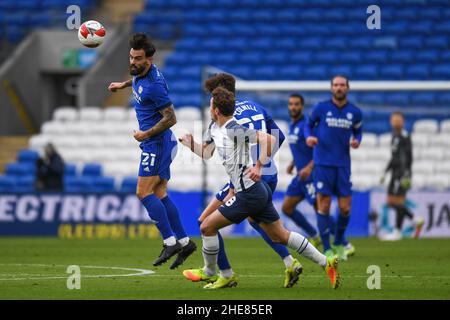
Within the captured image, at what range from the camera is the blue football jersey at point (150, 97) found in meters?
12.2

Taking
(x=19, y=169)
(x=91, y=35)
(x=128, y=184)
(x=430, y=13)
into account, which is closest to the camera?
(x=91, y=35)

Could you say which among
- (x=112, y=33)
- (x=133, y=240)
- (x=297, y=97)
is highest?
(x=112, y=33)

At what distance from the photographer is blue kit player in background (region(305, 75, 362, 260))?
1531 centimetres

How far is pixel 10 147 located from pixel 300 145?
13.7 meters

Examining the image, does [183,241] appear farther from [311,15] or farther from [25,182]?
[311,15]

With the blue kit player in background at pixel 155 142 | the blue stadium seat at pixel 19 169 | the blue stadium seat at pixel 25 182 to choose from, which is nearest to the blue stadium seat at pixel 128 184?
the blue stadium seat at pixel 25 182

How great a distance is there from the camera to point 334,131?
15.5 m

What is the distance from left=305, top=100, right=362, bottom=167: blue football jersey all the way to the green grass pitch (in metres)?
1.51

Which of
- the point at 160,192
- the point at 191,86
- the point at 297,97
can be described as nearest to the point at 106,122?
the point at 191,86

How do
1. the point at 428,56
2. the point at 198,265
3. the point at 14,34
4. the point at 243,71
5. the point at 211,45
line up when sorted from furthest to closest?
1. the point at 14,34
2. the point at 211,45
3. the point at 243,71
4. the point at 428,56
5. the point at 198,265

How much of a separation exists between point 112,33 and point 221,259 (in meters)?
20.4

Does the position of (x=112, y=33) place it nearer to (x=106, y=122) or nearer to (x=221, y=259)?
(x=106, y=122)

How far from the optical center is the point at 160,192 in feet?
41.4

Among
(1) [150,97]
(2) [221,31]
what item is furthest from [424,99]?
(1) [150,97]
